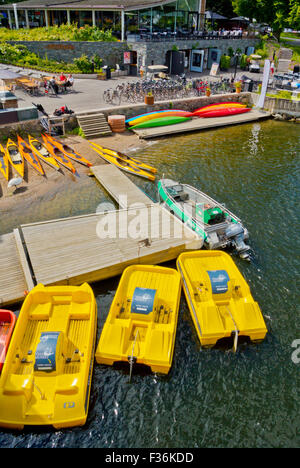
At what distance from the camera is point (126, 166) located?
21984 mm

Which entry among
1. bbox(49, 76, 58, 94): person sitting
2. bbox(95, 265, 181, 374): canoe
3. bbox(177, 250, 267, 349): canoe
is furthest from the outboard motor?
bbox(49, 76, 58, 94): person sitting

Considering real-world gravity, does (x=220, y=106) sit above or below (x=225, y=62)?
below

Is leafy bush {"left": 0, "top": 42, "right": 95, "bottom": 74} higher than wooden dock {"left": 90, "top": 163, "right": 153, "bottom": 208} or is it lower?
higher

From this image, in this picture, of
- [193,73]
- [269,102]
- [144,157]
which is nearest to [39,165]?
[144,157]

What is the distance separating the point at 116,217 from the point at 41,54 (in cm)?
3224

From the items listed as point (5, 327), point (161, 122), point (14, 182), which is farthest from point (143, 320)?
point (161, 122)

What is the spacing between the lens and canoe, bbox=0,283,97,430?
8742 millimetres

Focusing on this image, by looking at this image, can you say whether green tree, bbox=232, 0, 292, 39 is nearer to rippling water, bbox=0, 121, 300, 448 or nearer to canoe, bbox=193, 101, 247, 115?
canoe, bbox=193, 101, 247, 115

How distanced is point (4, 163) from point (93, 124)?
818 cm

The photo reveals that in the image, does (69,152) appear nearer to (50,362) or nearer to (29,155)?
(29,155)

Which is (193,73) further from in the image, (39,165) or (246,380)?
(246,380)

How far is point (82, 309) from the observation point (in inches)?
455

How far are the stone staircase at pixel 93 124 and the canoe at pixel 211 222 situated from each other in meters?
11.3

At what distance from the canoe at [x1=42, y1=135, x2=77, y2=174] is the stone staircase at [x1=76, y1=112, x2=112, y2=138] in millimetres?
3160
